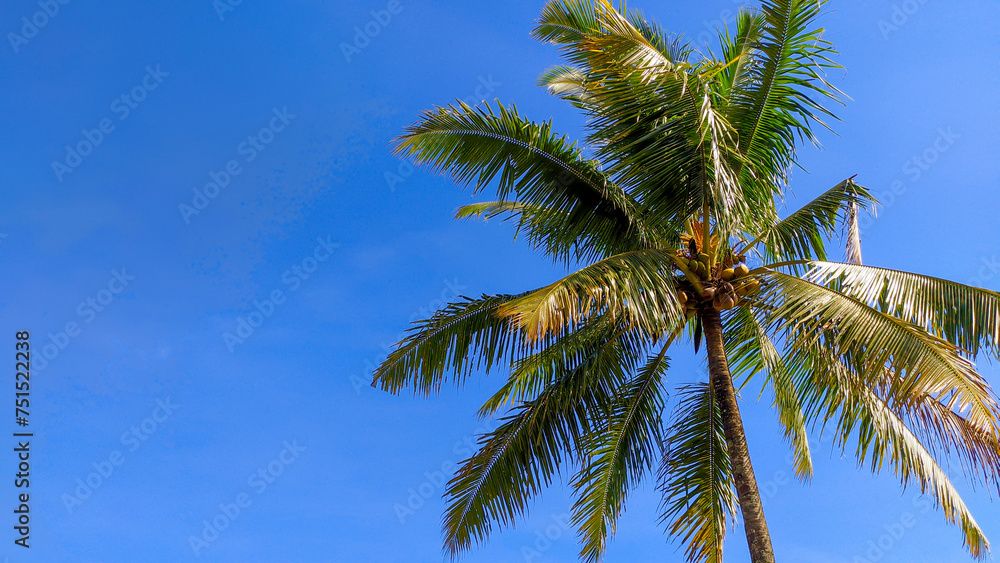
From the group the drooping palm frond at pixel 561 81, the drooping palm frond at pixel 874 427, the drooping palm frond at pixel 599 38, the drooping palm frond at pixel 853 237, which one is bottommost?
the drooping palm frond at pixel 874 427

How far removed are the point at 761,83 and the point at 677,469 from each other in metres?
4.52

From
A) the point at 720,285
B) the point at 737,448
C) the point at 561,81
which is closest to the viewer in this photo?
the point at 737,448

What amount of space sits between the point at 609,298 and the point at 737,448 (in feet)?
7.50

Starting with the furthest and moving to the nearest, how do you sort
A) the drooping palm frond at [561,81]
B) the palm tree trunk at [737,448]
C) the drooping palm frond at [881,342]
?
1. the drooping palm frond at [561,81]
2. the palm tree trunk at [737,448]
3. the drooping palm frond at [881,342]

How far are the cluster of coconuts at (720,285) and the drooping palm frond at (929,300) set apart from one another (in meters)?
0.78

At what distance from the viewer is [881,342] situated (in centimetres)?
755

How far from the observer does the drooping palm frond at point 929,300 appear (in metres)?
7.53

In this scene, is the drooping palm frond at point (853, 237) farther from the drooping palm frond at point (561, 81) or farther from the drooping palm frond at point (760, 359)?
the drooping palm frond at point (561, 81)

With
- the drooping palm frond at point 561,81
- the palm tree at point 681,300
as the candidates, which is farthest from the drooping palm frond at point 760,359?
the drooping palm frond at point 561,81

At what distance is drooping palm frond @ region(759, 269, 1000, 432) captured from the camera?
6.91m

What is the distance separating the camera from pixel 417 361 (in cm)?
950

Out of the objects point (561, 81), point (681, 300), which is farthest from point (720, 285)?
point (561, 81)

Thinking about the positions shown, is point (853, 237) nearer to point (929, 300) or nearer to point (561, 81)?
point (929, 300)

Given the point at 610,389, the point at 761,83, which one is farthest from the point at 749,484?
the point at 761,83
